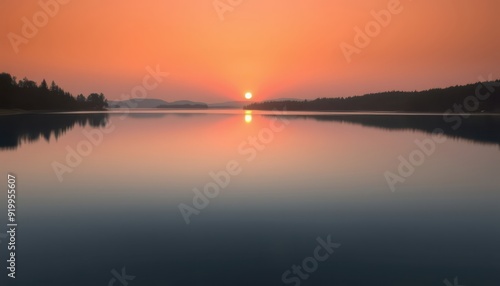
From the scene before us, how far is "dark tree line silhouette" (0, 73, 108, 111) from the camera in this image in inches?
4082

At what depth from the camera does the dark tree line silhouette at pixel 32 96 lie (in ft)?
340

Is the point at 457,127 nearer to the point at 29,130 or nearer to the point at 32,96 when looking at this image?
the point at 29,130

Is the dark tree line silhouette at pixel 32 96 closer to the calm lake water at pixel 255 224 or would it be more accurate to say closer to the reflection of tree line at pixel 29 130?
the reflection of tree line at pixel 29 130

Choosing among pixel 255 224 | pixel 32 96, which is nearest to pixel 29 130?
pixel 255 224

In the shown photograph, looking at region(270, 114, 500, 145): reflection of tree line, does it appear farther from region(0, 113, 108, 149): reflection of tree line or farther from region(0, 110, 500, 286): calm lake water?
region(0, 113, 108, 149): reflection of tree line

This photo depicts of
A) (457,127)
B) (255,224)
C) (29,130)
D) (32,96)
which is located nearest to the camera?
(255,224)

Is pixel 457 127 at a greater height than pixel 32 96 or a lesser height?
lesser

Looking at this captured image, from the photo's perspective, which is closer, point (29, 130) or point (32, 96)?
point (29, 130)

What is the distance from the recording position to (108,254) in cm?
842

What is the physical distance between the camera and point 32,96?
12375cm

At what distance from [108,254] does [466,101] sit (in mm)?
174145

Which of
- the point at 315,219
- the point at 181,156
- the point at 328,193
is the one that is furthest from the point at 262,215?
the point at 181,156

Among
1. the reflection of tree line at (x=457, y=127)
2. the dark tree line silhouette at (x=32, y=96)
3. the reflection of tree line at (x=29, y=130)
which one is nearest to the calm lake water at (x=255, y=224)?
the reflection of tree line at (x=29, y=130)

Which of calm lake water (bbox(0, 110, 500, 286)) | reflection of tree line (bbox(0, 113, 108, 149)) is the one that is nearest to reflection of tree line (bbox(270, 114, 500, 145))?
calm lake water (bbox(0, 110, 500, 286))
